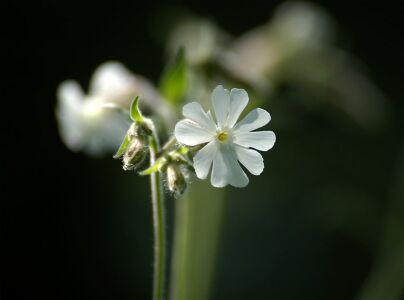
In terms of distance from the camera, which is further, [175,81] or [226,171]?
[175,81]

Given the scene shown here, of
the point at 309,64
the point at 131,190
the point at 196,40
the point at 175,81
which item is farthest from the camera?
the point at 131,190

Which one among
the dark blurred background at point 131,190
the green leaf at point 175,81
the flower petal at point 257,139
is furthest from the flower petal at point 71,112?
the dark blurred background at point 131,190

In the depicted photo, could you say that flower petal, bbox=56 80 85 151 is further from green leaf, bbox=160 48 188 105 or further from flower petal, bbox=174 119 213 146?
flower petal, bbox=174 119 213 146

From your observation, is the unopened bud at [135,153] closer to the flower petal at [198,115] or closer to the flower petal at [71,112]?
the flower petal at [198,115]

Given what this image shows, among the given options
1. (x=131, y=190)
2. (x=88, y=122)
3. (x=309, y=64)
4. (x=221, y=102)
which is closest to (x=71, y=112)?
(x=88, y=122)

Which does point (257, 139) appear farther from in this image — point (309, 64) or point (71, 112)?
point (309, 64)

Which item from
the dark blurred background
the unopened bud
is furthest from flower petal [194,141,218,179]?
the dark blurred background

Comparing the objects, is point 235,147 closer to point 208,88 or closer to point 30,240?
point 208,88
